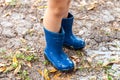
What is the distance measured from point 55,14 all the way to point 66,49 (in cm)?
49

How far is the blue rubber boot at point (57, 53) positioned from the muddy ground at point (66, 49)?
0.21 feet

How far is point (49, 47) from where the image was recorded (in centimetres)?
208

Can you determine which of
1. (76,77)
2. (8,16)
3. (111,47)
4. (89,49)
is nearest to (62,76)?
(76,77)

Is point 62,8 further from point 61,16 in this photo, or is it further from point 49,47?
point 49,47

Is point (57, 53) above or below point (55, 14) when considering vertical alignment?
below

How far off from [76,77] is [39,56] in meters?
0.37

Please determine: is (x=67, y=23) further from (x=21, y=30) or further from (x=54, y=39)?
(x=21, y=30)

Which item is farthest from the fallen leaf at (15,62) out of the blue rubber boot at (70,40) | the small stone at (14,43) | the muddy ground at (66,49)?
the blue rubber boot at (70,40)

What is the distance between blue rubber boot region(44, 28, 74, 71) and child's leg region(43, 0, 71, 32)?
0.05 meters

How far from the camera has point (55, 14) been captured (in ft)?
6.20

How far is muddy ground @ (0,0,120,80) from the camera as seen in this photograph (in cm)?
208

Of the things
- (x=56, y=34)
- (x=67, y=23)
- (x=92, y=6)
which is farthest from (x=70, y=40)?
(x=92, y=6)

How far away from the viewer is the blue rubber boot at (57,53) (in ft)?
6.49

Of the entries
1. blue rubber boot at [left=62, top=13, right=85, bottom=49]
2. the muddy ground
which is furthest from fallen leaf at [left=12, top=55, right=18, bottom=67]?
blue rubber boot at [left=62, top=13, right=85, bottom=49]
